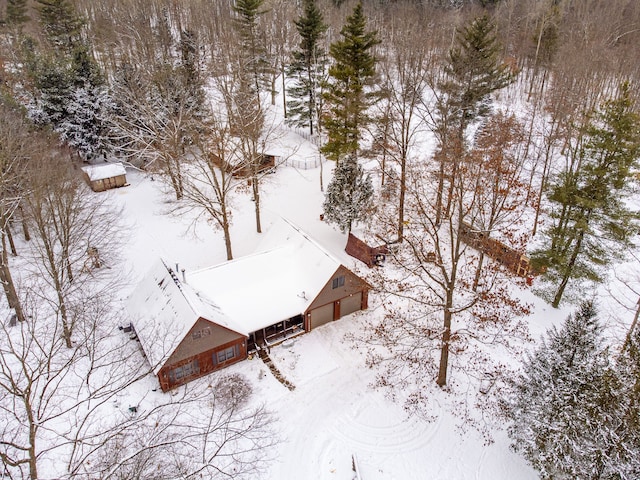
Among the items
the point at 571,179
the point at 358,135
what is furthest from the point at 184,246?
the point at 571,179

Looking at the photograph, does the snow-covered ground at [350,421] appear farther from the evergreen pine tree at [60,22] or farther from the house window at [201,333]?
the evergreen pine tree at [60,22]

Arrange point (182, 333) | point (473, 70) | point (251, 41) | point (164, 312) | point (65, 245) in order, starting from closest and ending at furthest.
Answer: point (182, 333) → point (164, 312) → point (65, 245) → point (473, 70) → point (251, 41)

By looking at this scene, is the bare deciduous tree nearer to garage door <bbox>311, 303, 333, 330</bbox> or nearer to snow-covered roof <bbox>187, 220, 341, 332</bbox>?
snow-covered roof <bbox>187, 220, 341, 332</bbox>

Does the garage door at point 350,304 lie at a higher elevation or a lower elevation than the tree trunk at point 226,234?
lower

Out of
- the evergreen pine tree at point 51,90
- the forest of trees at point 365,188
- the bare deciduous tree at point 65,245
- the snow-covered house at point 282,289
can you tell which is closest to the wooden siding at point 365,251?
the forest of trees at point 365,188

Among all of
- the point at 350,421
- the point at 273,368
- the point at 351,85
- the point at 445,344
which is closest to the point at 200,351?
the point at 273,368

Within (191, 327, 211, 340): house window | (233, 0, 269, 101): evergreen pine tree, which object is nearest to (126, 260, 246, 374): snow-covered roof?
(191, 327, 211, 340): house window

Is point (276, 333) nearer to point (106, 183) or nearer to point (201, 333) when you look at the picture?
point (201, 333)
